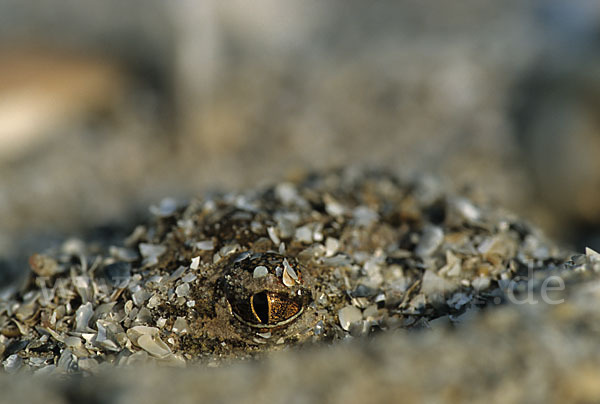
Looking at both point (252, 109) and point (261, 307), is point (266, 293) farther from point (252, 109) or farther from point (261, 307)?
point (252, 109)

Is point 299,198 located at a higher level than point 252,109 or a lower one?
higher

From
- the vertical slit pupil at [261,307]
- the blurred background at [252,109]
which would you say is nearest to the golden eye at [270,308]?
the vertical slit pupil at [261,307]

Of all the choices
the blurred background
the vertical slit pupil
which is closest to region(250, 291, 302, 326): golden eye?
the vertical slit pupil

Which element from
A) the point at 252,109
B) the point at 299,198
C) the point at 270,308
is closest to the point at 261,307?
the point at 270,308

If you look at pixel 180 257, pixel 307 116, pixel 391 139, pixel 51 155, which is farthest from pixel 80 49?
pixel 180 257

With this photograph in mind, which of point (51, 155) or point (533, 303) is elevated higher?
point (533, 303)

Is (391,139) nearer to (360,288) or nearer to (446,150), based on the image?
(446,150)

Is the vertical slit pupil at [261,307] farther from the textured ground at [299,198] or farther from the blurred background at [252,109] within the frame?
the blurred background at [252,109]
